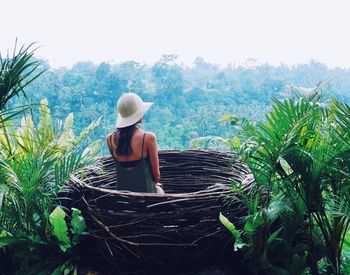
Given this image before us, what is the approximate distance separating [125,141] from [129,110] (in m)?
0.18

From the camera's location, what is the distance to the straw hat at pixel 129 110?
8.32ft

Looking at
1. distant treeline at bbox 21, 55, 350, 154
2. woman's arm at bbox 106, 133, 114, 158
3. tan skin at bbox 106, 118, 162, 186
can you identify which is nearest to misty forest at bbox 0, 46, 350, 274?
woman's arm at bbox 106, 133, 114, 158

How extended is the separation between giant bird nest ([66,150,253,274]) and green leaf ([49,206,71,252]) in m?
0.13

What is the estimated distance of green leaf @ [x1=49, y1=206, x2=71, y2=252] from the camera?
2260 mm

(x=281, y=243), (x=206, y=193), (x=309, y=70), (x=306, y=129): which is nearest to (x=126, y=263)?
(x=206, y=193)

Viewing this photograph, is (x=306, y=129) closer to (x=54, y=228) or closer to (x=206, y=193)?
(x=206, y=193)

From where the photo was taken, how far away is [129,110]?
8.39 feet

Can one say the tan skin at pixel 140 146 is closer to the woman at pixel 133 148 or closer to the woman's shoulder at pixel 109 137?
the woman at pixel 133 148

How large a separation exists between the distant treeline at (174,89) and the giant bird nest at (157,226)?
2.64 meters

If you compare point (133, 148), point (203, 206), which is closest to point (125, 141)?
point (133, 148)

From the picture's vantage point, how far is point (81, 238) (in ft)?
8.02

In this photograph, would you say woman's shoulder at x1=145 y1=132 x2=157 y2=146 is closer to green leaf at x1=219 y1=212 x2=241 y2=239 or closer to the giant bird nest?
the giant bird nest

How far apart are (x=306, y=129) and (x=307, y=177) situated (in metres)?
0.22

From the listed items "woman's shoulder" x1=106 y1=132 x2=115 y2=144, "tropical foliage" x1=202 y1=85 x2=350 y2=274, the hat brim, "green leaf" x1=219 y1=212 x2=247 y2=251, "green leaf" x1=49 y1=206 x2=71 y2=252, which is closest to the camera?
"tropical foliage" x1=202 y1=85 x2=350 y2=274
